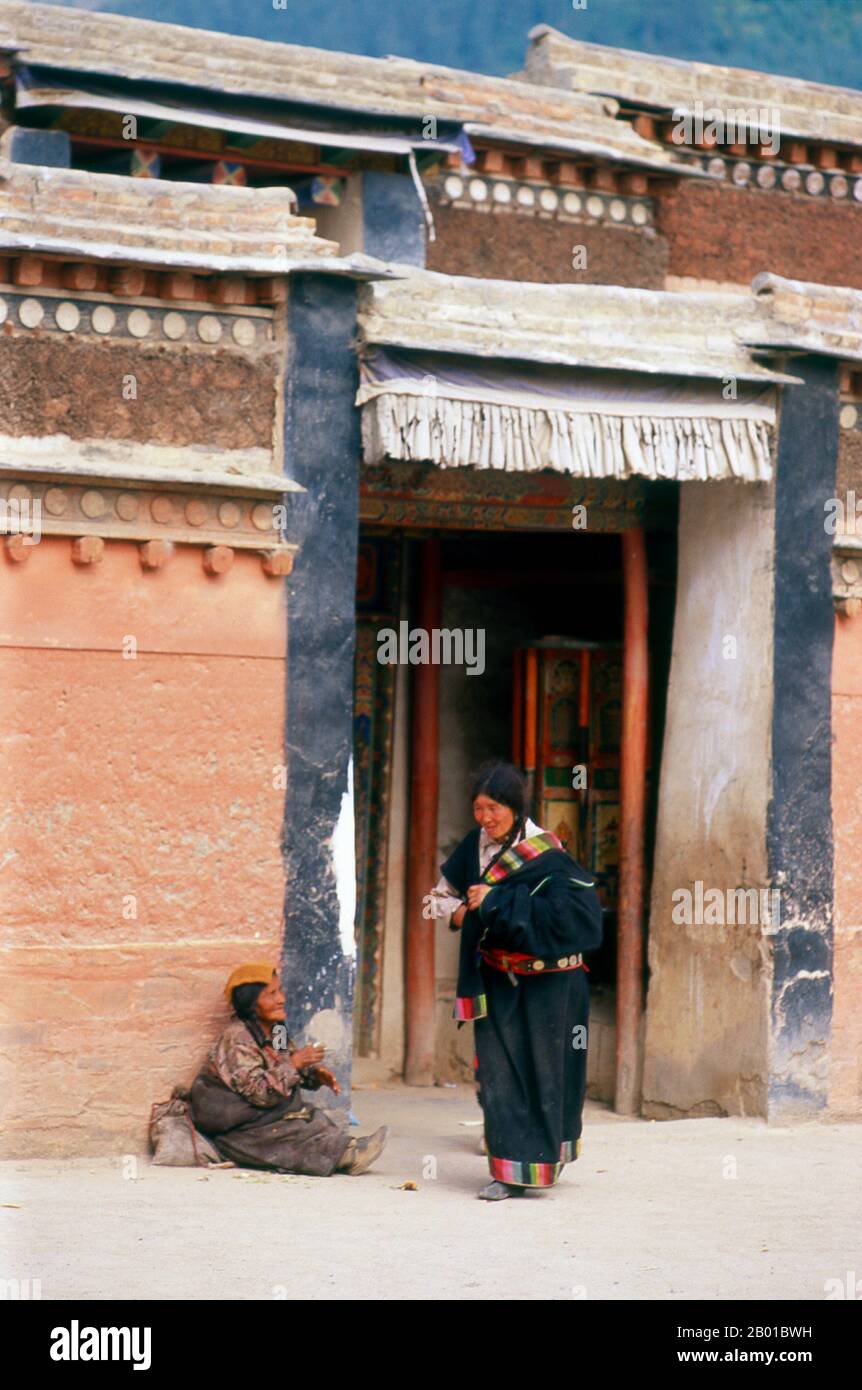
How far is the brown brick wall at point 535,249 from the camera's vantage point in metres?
9.91

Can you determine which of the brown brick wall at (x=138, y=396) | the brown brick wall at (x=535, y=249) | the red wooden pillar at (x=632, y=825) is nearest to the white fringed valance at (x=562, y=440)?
the brown brick wall at (x=138, y=396)

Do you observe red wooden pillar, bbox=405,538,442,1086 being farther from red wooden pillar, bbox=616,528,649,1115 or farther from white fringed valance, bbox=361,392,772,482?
white fringed valance, bbox=361,392,772,482

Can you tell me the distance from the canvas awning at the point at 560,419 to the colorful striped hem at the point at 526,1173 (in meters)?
2.51

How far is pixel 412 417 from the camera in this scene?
6938 millimetres

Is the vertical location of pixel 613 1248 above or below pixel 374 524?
below

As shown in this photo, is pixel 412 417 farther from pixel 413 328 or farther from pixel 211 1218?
pixel 211 1218

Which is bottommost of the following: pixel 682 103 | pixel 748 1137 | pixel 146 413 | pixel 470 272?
pixel 748 1137

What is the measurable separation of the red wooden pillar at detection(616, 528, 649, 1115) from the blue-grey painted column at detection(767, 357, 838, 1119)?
93 cm

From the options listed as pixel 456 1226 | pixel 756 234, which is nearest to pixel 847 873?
pixel 456 1226

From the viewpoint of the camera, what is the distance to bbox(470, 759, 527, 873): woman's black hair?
6301 mm

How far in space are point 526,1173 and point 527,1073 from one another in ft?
1.06

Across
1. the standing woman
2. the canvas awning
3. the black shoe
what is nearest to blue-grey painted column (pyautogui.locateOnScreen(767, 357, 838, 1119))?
the canvas awning

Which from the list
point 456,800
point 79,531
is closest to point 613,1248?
point 79,531

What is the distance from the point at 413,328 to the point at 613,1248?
11.0ft
